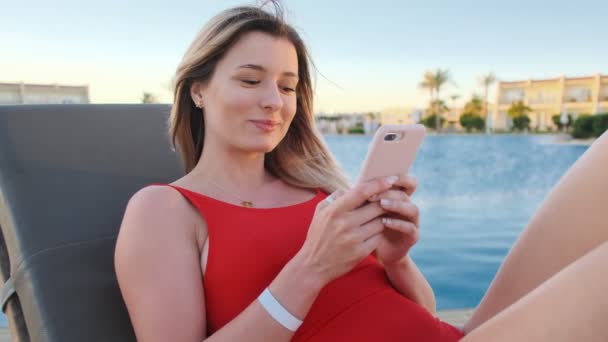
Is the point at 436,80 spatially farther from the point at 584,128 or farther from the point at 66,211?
the point at 66,211

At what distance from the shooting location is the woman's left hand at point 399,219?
3.84 ft

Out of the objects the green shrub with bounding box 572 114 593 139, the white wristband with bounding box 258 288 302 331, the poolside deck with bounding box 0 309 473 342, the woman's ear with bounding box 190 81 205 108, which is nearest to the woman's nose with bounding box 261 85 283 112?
the woman's ear with bounding box 190 81 205 108

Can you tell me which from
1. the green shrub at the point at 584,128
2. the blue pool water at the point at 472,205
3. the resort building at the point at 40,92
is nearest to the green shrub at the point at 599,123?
the green shrub at the point at 584,128

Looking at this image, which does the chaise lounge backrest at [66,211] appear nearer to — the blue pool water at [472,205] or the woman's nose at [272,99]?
the woman's nose at [272,99]

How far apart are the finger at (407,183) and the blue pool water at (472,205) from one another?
2.65m

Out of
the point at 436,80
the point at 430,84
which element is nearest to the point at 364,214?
the point at 436,80

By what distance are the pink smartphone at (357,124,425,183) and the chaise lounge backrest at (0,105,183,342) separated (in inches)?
33.5

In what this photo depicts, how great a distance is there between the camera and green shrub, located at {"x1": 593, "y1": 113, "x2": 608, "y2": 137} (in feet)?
68.0

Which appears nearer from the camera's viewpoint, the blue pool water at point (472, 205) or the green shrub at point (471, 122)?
the blue pool water at point (472, 205)

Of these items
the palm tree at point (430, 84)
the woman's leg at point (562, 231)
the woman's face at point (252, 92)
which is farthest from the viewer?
the palm tree at point (430, 84)

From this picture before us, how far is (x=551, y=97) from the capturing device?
2958cm

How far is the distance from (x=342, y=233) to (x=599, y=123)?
23987 millimetres

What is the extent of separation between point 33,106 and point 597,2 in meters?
22.3

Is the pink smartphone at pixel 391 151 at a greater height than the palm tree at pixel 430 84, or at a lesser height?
lesser
